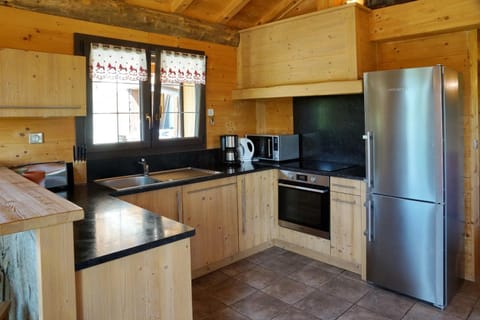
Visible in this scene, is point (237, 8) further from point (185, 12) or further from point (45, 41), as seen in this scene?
point (45, 41)

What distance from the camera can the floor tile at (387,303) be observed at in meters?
2.66

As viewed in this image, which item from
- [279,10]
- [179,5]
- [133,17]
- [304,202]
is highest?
[279,10]

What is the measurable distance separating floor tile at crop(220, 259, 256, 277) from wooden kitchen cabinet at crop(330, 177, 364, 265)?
772 mm

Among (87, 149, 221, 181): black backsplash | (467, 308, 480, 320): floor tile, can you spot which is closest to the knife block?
(87, 149, 221, 181): black backsplash

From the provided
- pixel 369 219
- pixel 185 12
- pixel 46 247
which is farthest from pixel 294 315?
pixel 185 12

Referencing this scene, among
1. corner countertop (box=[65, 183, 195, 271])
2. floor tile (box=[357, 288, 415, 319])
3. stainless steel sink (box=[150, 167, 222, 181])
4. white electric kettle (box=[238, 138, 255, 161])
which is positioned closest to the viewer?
corner countertop (box=[65, 183, 195, 271])

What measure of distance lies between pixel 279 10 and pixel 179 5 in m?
1.29

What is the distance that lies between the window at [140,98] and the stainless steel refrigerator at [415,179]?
1.77 metres

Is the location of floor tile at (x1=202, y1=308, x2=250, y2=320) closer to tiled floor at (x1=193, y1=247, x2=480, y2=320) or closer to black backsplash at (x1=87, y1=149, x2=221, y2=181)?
tiled floor at (x1=193, y1=247, x2=480, y2=320)

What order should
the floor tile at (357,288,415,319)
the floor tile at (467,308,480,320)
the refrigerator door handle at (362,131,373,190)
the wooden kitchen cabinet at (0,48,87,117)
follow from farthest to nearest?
the refrigerator door handle at (362,131,373,190) → the floor tile at (357,288,415,319) → the floor tile at (467,308,480,320) → the wooden kitchen cabinet at (0,48,87,117)

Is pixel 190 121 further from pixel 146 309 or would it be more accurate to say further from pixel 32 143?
pixel 146 309

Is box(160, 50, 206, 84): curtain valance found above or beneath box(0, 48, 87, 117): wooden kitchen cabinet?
above

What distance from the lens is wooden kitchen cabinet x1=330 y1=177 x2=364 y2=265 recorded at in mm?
3193

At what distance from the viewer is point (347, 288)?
9.96 feet
